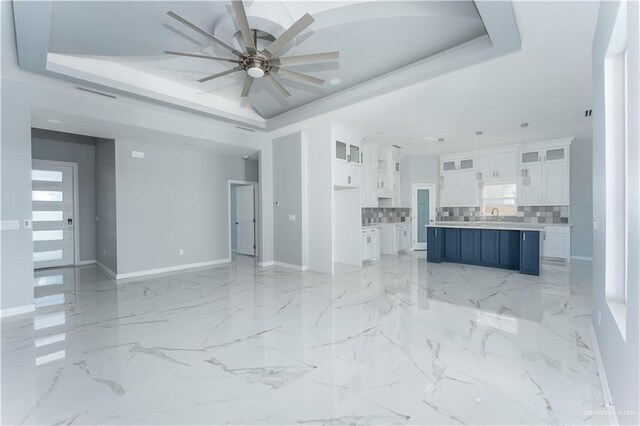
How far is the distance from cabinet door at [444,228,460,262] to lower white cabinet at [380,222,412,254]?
1.56 meters

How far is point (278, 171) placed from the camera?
6.62 metres

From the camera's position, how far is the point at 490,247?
6074mm

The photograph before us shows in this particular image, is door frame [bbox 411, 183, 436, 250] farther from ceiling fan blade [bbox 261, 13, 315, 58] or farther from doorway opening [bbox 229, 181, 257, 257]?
ceiling fan blade [bbox 261, 13, 315, 58]

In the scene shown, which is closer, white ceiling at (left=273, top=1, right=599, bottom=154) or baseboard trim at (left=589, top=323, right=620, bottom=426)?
baseboard trim at (left=589, top=323, right=620, bottom=426)

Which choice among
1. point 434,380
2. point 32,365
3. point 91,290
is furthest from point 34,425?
point 91,290

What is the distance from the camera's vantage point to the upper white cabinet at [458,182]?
8047 mm

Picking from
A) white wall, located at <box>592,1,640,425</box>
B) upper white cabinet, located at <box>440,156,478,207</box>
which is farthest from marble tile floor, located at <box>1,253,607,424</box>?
upper white cabinet, located at <box>440,156,478,207</box>

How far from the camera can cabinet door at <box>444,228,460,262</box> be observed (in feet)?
21.6

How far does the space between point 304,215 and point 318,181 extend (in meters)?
0.78

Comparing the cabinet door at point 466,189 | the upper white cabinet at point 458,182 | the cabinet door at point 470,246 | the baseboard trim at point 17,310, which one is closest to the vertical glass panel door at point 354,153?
the cabinet door at point 470,246

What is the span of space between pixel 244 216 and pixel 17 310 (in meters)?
4.85

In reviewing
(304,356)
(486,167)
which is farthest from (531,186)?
(304,356)

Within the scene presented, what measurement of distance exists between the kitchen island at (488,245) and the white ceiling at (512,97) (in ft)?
6.77

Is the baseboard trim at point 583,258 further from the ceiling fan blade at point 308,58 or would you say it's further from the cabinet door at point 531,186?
the ceiling fan blade at point 308,58
